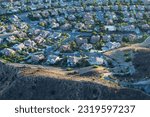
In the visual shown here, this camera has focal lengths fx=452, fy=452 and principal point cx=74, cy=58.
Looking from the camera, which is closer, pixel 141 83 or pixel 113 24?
pixel 141 83

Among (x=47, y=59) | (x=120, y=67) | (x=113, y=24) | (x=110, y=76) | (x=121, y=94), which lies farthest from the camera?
(x=113, y=24)

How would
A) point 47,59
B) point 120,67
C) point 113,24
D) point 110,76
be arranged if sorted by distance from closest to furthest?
point 110,76, point 120,67, point 47,59, point 113,24

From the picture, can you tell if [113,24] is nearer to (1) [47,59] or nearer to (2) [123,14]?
(2) [123,14]

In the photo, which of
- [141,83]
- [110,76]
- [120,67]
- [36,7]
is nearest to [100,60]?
[120,67]

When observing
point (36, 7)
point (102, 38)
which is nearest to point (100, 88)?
point (102, 38)

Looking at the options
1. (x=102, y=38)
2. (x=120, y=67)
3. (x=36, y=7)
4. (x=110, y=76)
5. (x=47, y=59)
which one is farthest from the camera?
(x=36, y=7)

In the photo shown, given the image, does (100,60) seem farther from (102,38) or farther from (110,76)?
(102,38)
